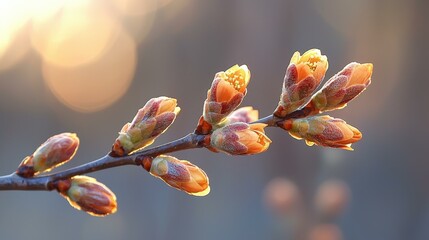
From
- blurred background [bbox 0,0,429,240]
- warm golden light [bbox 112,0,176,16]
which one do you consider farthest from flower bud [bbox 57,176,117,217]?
warm golden light [bbox 112,0,176,16]

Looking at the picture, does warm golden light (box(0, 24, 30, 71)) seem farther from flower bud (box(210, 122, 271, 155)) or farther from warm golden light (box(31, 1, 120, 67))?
flower bud (box(210, 122, 271, 155))

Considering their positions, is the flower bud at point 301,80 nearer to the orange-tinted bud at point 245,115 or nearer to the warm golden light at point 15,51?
the orange-tinted bud at point 245,115

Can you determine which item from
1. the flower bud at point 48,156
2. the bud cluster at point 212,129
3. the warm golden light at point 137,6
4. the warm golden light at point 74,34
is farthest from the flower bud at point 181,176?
the warm golden light at point 74,34

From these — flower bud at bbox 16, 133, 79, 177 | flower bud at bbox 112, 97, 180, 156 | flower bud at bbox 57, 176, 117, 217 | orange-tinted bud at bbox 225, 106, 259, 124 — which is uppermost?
flower bud at bbox 112, 97, 180, 156

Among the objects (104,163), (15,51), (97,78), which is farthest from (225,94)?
(15,51)

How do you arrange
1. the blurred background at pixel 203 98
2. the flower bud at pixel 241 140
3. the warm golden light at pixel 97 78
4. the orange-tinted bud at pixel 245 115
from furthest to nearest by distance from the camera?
the warm golden light at pixel 97 78, the blurred background at pixel 203 98, the orange-tinted bud at pixel 245 115, the flower bud at pixel 241 140

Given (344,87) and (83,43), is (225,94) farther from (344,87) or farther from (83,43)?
(83,43)
